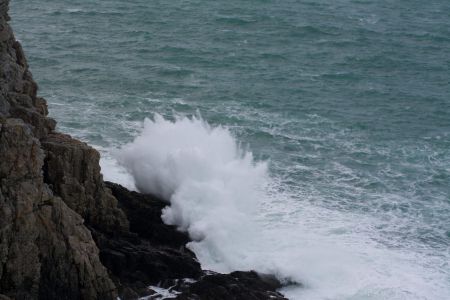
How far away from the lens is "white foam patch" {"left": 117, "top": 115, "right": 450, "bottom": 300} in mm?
39312

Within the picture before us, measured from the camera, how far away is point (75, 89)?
198 ft

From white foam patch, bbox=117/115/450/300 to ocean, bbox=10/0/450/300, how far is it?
10 cm

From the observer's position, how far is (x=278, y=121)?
57906 mm

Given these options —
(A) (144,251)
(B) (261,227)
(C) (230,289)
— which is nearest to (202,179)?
(B) (261,227)

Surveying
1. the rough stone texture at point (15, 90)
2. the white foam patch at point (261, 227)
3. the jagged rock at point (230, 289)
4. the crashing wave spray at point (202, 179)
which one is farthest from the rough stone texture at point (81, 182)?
the jagged rock at point (230, 289)

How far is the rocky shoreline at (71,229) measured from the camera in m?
30.4

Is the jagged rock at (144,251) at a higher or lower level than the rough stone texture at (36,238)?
lower

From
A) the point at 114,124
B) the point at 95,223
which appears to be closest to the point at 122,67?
the point at 114,124

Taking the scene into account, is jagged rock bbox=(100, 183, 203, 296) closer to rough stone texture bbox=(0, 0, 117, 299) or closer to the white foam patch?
the white foam patch

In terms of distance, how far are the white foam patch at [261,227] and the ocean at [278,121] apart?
105mm

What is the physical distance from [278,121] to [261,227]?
626 inches

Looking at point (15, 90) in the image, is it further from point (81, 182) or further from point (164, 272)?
point (164, 272)

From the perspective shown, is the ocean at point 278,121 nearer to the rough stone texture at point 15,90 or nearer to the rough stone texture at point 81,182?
the rough stone texture at point 81,182

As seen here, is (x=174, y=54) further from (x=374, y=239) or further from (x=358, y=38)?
(x=374, y=239)
